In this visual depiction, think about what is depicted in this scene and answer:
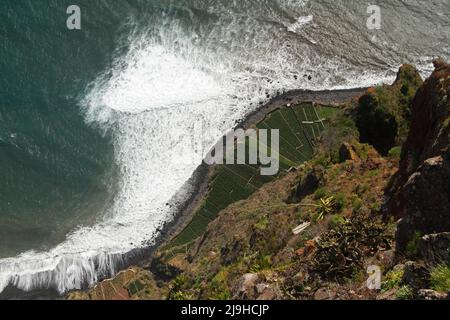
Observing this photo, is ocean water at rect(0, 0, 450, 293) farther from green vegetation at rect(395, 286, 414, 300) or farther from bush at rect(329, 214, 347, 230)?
green vegetation at rect(395, 286, 414, 300)

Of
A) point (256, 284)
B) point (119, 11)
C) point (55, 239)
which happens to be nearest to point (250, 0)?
point (119, 11)

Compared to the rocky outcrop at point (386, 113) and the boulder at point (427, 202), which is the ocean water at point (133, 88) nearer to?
the rocky outcrop at point (386, 113)

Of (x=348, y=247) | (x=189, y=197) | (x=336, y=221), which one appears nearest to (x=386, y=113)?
(x=336, y=221)

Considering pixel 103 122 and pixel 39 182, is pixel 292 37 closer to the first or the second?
pixel 103 122

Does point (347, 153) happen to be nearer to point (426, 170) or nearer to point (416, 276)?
point (426, 170)

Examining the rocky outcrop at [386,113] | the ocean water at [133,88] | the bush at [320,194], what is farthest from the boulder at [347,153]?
the ocean water at [133,88]

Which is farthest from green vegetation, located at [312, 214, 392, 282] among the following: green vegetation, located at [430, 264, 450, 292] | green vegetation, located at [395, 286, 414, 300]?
green vegetation, located at [430, 264, 450, 292]

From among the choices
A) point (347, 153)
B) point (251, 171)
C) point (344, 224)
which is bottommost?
point (344, 224)
